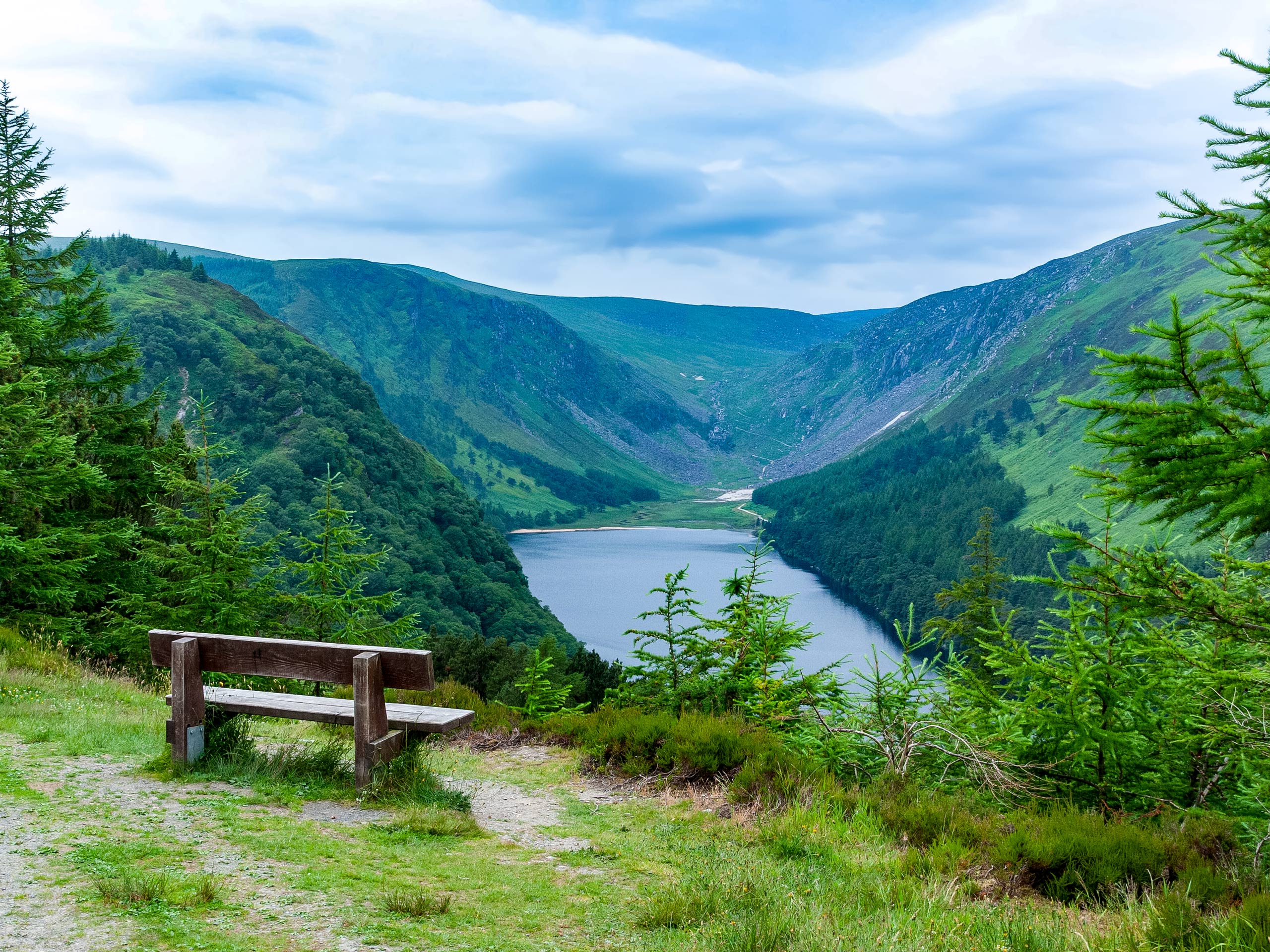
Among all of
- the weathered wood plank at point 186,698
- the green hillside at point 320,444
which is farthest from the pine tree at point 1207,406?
the green hillside at point 320,444

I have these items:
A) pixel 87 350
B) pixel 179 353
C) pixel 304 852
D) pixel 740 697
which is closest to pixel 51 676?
pixel 304 852

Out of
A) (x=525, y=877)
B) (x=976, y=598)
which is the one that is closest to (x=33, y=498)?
(x=525, y=877)

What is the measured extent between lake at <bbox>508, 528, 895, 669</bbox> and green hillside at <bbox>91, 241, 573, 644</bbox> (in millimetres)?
7928

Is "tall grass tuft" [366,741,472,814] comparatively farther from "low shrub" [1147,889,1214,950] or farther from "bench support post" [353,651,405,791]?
"low shrub" [1147,889,1214,950]

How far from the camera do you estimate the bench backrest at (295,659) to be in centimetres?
644

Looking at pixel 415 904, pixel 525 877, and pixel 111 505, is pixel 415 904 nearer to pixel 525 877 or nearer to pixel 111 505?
pixel 525 877

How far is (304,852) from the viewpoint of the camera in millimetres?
5219

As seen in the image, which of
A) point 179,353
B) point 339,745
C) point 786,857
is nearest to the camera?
point 786,857

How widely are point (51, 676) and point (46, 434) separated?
5098mm

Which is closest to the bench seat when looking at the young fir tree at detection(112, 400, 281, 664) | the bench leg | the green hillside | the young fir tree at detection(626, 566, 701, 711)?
the bench leg

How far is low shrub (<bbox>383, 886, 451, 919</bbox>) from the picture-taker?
4414 millimetres

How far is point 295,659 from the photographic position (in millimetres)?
6711

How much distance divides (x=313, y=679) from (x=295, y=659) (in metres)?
0.23

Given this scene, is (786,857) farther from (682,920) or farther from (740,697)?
(740,697)
